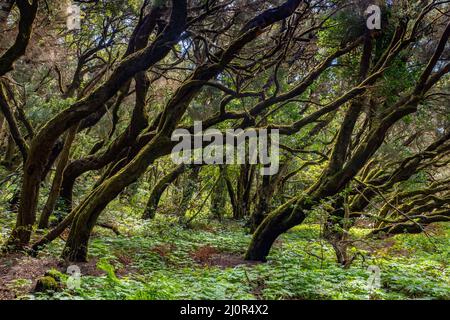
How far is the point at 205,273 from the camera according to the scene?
275 inches

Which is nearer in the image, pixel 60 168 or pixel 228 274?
pixel 228 274

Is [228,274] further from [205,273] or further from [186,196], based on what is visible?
[186,196]

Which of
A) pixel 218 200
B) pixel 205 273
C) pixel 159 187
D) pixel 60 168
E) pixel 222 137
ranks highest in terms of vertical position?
pixel 222 137

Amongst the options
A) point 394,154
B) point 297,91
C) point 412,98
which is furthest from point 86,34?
point 394,154

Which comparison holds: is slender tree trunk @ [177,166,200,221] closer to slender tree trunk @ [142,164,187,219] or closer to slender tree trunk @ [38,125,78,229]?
slender tree trunk @ [142,164,187,219]

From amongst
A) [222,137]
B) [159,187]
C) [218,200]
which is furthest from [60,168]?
[218,200]

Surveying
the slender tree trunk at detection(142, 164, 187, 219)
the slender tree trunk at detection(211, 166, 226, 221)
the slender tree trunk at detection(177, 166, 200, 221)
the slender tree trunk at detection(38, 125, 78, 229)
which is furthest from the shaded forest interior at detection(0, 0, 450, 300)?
the slender tree trunk at detection(211, 166, 226, 221)

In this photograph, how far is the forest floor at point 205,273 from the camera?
17.3 feet

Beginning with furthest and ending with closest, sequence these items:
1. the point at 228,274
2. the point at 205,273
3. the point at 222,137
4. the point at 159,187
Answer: the point at 159,187 < the point at 222,137 < the point at 205,273 < the point at 228,274

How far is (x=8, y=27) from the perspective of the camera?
8.09 metres

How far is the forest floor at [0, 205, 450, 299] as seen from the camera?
5277mm

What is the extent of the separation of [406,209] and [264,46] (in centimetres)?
711

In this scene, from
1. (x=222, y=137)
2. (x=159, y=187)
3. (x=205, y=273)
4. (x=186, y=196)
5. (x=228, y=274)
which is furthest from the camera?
(x=159, y=187)
